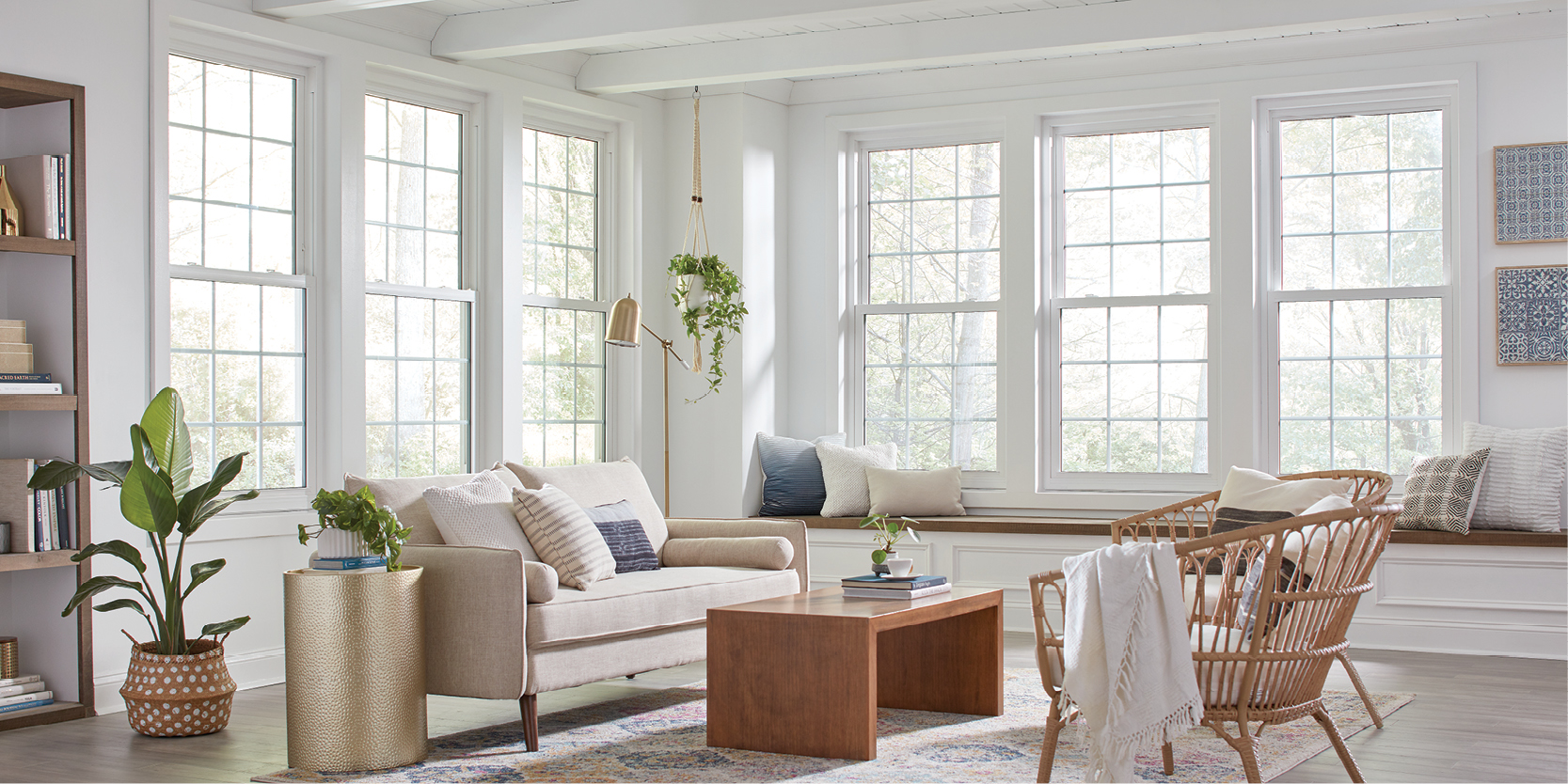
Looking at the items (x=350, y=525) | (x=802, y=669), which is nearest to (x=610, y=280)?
(x=350, y=525)

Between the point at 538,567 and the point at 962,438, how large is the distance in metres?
3.73

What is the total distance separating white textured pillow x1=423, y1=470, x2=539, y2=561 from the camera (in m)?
4.60

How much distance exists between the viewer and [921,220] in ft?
25.3

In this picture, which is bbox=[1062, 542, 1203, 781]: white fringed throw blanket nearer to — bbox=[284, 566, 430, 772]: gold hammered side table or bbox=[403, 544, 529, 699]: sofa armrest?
bbox=[403, 544, 529, 699]: sofa armrest

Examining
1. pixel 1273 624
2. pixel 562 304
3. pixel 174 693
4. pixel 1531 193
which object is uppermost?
pixel 1531 193

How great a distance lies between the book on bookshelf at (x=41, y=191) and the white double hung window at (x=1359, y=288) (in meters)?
5.31

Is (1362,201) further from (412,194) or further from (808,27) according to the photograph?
(412,194)

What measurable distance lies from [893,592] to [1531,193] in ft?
12.4

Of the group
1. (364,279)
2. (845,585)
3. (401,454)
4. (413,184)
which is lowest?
(845,585)

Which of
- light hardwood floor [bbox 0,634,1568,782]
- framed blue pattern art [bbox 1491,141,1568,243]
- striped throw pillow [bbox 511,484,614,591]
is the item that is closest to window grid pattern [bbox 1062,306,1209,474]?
framed blue pattern art [bbox 1491,141,1568,243]

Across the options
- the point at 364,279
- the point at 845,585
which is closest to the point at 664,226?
the point at 364,279

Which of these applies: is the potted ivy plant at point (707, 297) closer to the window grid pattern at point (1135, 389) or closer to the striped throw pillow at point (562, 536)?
the window grid pattern at point (1135, 389)

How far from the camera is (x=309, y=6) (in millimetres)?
5383

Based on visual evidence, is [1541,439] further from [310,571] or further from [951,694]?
[310,571]
